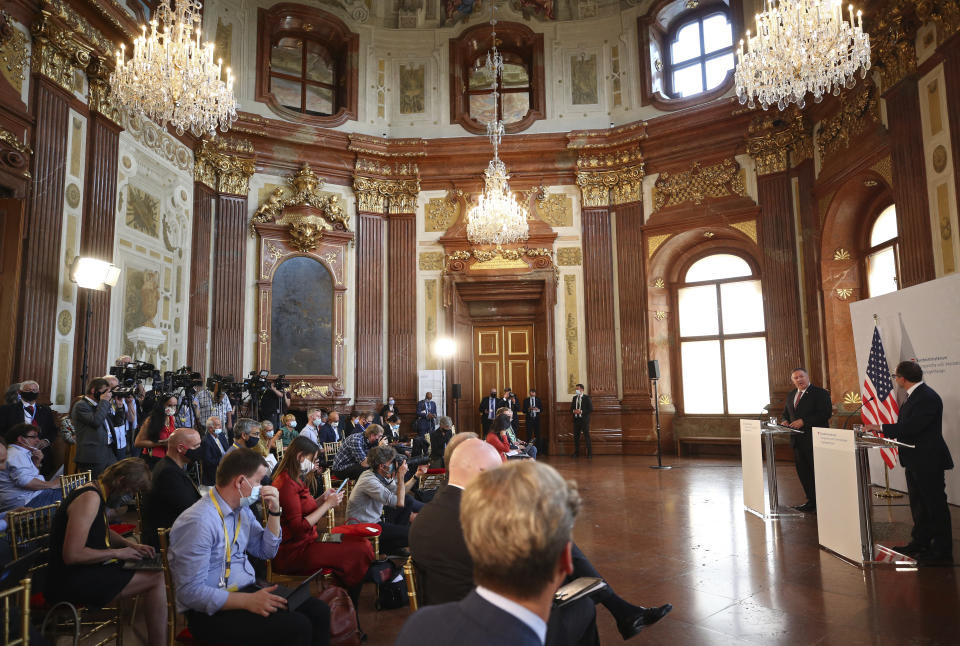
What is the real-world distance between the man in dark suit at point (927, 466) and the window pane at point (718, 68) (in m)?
9.46

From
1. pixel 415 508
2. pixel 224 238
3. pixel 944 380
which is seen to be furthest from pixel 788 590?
pixel 224 238

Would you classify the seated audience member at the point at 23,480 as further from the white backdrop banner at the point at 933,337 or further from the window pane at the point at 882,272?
the window pane at the point at 882,272

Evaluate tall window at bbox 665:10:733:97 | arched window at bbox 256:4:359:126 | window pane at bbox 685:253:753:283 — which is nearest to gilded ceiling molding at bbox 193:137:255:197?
arched window at bbox 256:4:359:126

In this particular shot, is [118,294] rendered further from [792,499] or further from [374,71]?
[792,499]

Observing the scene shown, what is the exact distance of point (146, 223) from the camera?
9.73 m

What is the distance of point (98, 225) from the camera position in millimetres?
8523

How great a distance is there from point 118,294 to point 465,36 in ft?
29.3

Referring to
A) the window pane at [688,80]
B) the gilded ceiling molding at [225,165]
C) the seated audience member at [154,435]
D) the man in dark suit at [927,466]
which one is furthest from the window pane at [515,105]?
the man in dark suit at [927,466]

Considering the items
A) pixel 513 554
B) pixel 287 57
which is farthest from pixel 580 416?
pixel 513 554

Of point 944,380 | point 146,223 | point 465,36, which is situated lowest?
point 944,380

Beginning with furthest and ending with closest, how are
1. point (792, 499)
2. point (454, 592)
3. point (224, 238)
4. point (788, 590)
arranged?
→ point (224, 238) < point (792, 499) < point (788, 590) < point (454, 592)

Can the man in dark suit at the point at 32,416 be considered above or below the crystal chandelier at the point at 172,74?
below

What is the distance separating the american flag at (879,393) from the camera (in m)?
6.44

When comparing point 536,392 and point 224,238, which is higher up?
point 224,238
